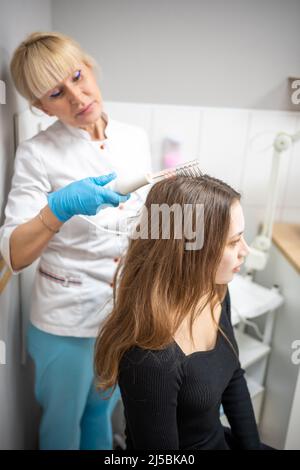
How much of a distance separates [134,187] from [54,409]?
0.80 meters

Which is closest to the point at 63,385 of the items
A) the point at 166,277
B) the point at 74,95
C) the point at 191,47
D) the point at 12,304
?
the point at 12,304

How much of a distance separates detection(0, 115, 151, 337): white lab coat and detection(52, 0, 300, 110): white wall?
0.19 metres

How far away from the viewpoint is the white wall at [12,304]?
36.4 inches

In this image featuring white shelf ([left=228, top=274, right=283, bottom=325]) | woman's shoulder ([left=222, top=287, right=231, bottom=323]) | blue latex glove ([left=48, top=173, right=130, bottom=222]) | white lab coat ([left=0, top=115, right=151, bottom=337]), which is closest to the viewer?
blue latex glove ([left=48, top=173, right=130, bottom=222])

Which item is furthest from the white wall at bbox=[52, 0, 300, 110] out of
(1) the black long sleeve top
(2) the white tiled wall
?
(1) the black long sleeve top

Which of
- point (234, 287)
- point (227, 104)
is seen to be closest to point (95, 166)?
point (227, 104)

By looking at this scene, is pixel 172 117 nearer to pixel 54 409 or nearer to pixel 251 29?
pixel 251 29

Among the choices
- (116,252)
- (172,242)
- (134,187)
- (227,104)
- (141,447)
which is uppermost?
(227,104)

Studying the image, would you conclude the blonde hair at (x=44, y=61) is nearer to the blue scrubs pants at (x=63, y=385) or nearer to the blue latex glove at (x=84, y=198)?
the blue latex glove at (x=84, y=198)

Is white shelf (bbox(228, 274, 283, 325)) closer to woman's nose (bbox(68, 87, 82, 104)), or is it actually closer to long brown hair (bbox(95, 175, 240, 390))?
long brown hair (bbox(95, 175, 240, 390))

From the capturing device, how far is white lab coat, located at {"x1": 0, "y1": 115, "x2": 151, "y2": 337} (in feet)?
2.97

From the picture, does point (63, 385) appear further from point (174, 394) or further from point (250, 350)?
point (250, 350)

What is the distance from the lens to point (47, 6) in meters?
0.96

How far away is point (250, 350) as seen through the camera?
128 centimetres
